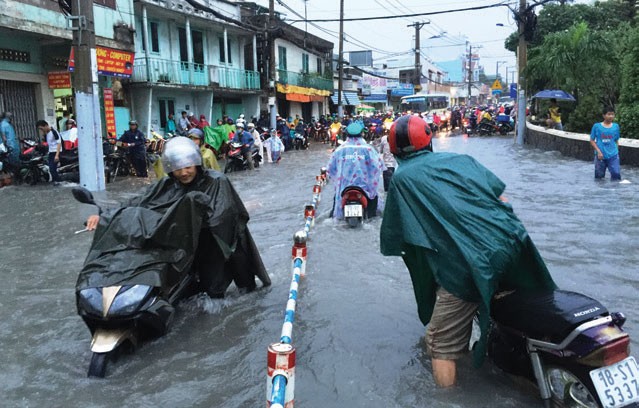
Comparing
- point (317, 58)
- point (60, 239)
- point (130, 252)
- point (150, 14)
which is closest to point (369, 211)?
point (60, 239)

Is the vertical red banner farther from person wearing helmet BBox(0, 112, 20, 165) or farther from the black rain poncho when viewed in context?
the black rain poncho

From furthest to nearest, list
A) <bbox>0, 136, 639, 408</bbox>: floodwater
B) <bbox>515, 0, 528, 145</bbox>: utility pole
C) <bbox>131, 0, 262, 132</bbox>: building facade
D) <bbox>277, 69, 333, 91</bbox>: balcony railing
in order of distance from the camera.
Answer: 1. <bbox>277, 69, 333, 91</bbox>: balcony railing
2. <bbox>515, 0, 528, 145</bbox>: utility pole
3. <bbox>131, 0, 262, 132</bbox>: building facade
4. <bbox>0, 136, 639, 408</bbox>: floodwater

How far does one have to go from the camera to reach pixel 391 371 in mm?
3766

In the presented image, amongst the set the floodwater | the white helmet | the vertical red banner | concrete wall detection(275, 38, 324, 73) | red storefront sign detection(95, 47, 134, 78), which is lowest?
the floodwater

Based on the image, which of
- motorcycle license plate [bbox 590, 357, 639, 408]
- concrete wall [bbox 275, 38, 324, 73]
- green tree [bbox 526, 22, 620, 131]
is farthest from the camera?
concrete wall [bbox 275, 38, 324, 73]

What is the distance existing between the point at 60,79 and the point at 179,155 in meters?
13.0

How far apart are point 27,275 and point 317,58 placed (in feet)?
115

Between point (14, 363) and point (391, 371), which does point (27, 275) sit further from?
point (391, 371)

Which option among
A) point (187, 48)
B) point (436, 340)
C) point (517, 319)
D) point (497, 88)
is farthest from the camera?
point (497, 88)

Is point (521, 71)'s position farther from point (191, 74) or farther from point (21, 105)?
point (21, 105)

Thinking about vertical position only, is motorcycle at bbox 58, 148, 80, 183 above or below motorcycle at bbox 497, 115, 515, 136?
below

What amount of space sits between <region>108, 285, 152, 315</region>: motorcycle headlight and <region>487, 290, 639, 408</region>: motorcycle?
2192 millimetres

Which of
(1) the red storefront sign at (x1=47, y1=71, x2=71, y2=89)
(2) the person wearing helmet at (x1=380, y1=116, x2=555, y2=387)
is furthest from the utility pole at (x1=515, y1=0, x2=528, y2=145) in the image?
(2) the person wearing helmet at (x1=380, y1=116, x2=555, y2=387)

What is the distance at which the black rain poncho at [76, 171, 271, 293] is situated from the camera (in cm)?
377
